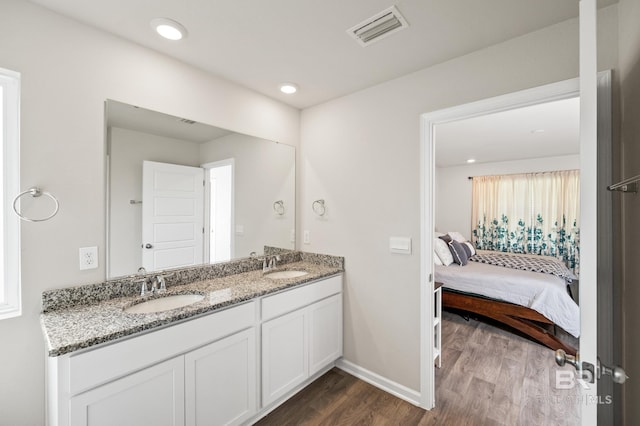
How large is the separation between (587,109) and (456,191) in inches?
231

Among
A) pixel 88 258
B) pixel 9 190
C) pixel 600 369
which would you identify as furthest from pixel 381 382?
pixel 9 190

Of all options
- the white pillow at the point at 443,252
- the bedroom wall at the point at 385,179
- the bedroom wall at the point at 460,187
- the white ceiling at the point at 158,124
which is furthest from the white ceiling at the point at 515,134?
the white ceiling at the point at 158,124

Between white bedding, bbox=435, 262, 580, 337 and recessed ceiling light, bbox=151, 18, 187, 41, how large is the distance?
3.42 metres

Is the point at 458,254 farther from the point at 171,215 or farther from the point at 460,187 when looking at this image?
the point at 171,215

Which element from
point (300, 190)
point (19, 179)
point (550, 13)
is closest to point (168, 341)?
point (19, 179)

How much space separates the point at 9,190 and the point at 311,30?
1.75m

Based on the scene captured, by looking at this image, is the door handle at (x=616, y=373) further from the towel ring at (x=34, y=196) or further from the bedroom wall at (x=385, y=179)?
the towel ring at (x=34, y=196)

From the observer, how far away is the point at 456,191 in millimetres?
6285

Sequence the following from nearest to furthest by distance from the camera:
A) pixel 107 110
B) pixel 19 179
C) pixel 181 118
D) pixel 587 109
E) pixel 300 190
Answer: pixel 587 109, pixel 19 179, pixel 107 110, pixel 181 118, pixel 300 190

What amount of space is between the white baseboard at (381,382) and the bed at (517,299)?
1825mm

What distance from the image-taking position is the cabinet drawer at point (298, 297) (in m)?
1.85

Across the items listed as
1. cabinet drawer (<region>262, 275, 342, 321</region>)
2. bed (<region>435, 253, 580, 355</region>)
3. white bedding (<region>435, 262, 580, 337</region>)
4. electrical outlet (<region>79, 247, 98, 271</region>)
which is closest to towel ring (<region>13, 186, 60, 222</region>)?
electrical outlet (<region>79, 247, 98, 271</region>)

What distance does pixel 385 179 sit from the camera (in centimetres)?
220

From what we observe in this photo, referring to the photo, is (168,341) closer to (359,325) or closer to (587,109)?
(359,325)
